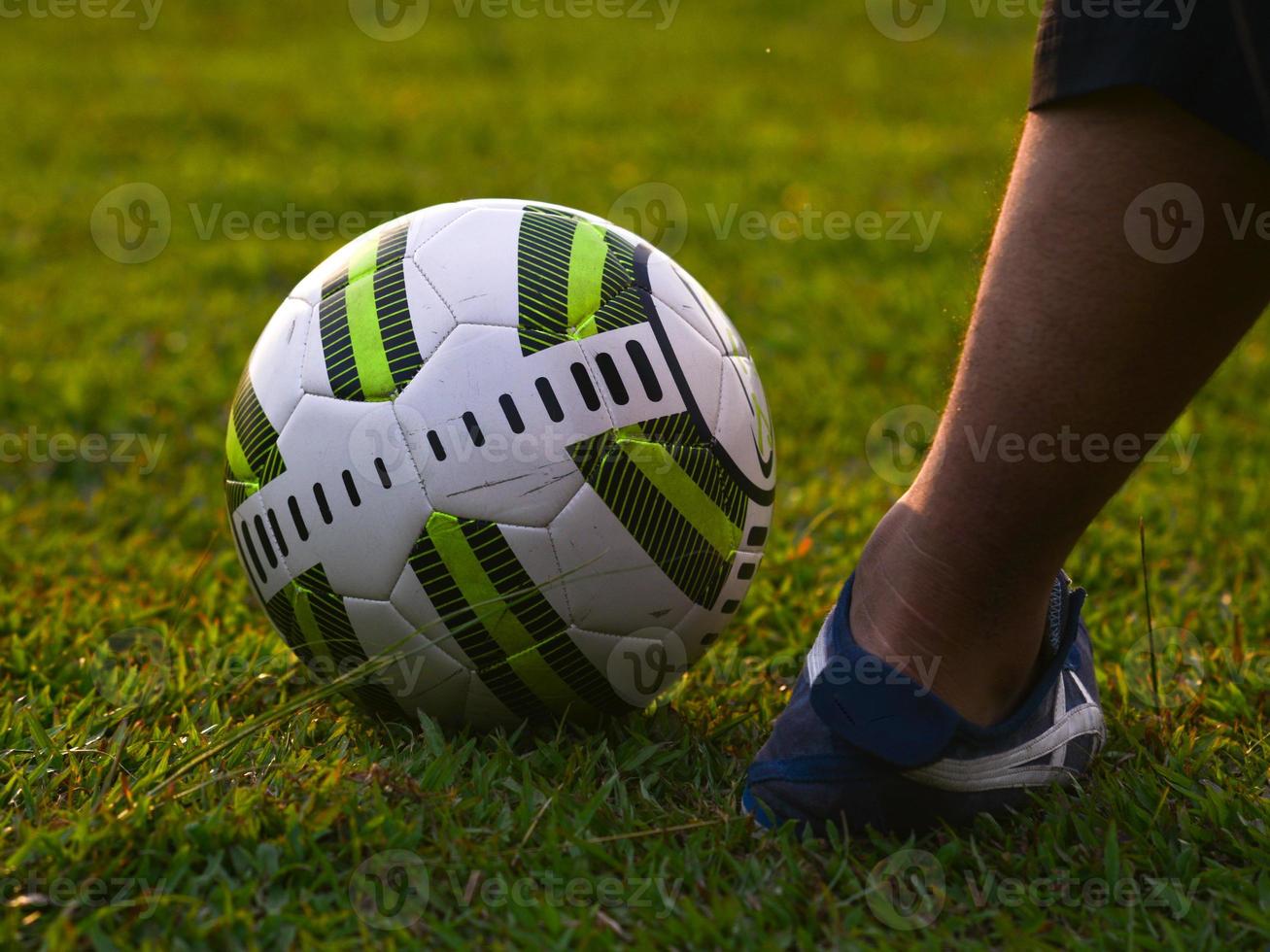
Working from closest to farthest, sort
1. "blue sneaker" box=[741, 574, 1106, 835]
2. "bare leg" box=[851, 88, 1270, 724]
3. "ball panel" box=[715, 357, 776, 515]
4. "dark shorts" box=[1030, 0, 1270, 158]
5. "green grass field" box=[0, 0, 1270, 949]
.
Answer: "dark shorts" box=[1030, 0, 1270, 158] < "bare leg" box=[851, 88, 1270, 724] < "green grass field" box=[0, 0, 1270, 949] < "blue sneaker" box=[741, 574, 1106, 835] < "ball panel" box=[715, 357, 776, 515]

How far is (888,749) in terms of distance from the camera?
1.91 m

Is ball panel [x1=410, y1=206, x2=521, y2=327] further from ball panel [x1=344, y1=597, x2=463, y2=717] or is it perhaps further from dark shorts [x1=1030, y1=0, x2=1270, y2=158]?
dark shorts [x1=1030, y1=0, x2=1270, y2=158]

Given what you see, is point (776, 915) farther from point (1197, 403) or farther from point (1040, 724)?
point (1197, 403)

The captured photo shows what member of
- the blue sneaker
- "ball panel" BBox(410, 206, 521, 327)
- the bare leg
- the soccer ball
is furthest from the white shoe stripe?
"ball panel" BBox(410, 206, 521, 327)

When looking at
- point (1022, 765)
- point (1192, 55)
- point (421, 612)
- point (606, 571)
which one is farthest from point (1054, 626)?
point (421, 612)

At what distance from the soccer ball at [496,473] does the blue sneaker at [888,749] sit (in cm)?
33

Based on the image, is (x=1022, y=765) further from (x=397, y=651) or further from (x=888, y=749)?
(x=397, y=651)

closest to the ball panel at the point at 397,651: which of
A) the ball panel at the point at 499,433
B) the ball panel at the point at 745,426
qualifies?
the ball panel at the point at 499,433

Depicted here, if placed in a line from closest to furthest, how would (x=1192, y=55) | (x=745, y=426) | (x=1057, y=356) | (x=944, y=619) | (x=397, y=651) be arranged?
(x=1192, y=55) → (x=1057, y=356) → (x=944, y=619) → (x=397, y=651) → (x=745, y=426)

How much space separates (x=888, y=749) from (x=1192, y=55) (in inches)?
43.4

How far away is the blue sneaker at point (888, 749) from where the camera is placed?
191cm

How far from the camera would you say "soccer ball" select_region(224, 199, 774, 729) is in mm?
2061

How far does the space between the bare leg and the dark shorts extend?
0.03 meters

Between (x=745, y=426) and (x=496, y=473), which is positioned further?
(x=745, y=426)
